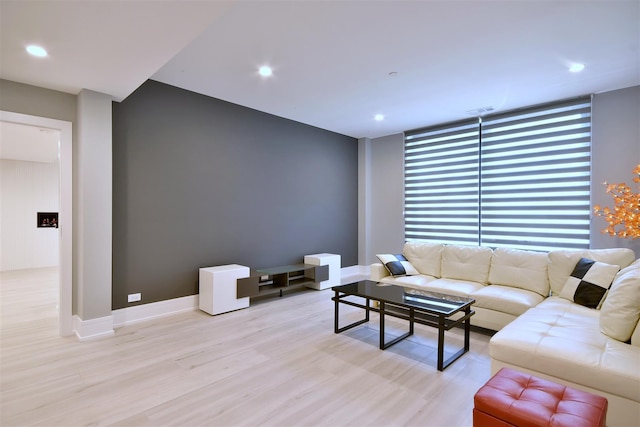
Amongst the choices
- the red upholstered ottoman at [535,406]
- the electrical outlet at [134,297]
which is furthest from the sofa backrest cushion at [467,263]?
the electrical outlet at [134,297]

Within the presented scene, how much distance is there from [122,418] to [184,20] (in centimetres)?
271

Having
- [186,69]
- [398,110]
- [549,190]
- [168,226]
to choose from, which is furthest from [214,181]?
[549,190]

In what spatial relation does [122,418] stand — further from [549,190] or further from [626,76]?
[626,76]

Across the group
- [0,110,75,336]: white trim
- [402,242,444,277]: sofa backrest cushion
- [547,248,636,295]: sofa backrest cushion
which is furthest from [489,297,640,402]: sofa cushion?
[0,110,75,336]: white trim

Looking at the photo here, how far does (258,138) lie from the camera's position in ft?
16.6

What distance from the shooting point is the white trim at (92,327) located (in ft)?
10.8

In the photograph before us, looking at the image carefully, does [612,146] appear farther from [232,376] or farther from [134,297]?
[134,297]

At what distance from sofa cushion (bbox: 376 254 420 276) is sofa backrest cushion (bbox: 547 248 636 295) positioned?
166 cm

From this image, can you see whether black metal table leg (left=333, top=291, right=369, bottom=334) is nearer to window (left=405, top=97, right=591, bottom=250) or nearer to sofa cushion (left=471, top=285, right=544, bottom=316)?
sofa cushion (left=471, top=285, right=544, bottom=316)

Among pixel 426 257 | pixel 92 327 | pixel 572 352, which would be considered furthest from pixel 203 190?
pixel 572 352

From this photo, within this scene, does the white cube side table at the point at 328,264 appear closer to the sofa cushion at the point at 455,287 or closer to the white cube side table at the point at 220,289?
the white cube side table at the point at 220,289

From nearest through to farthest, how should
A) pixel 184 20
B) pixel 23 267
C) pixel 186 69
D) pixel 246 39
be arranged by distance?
1. pixel 184 20
2. pixel 246 39
3. pixel 186 69
4. pixel 23 267

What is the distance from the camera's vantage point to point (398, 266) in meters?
4.51

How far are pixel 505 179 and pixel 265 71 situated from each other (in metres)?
3.92
